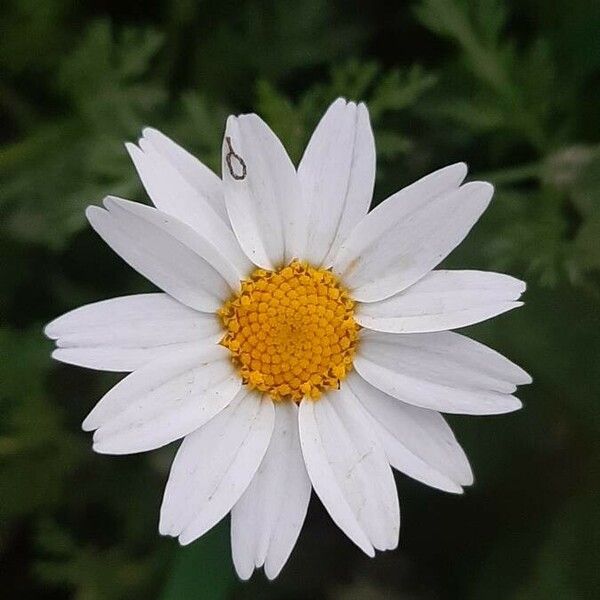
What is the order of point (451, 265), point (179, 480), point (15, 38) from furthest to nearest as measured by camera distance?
point (15, 38)
point (451, 265)
point (179, 480)

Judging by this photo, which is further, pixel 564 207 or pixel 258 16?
pixel 258 16

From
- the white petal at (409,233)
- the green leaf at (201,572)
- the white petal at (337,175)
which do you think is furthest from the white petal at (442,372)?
the green leaf at (201,572)

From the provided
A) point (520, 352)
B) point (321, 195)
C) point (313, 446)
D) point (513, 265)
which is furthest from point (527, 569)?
point (321, 195)

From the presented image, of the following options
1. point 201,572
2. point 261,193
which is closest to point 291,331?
point 261,193

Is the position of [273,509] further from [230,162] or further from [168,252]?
[230,162]

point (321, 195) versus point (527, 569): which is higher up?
point (321, 195)

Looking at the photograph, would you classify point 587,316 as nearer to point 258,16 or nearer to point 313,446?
point 313,446
